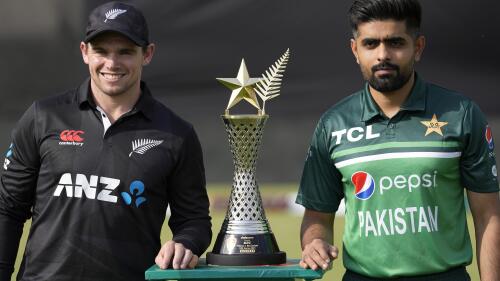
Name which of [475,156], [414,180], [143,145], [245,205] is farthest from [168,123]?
[475,156]

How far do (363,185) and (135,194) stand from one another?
0.59 m

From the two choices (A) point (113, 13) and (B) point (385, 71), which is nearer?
(B) point (385, 71)

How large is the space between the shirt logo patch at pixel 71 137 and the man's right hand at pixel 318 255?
0.67 metres

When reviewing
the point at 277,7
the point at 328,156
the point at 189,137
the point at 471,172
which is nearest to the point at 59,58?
the point at 277,7

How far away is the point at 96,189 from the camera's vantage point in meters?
2.91

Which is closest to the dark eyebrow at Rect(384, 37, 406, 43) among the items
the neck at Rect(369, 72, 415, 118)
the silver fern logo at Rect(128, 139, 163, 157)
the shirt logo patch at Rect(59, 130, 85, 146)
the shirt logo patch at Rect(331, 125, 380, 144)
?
the neck at Rect(369, 72, 415, 118)

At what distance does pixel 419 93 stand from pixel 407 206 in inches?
12.0

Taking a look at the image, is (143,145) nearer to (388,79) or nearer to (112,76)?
(112,76)

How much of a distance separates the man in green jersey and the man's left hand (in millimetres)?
289

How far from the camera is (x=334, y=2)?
4188 millimetres

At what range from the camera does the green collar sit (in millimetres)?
2869

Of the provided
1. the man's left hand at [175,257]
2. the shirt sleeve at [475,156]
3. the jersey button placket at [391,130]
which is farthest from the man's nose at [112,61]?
the shirt sleeve at [475,156]

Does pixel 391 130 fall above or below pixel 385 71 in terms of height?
below

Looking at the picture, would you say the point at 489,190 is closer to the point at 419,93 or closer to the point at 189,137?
the point at 419,93
